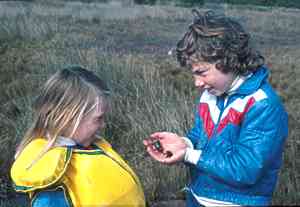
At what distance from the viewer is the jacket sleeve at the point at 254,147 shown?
2.44m

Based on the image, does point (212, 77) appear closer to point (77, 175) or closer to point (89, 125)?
point (89, 125)

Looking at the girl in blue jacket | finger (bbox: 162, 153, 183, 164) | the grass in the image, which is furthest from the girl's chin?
Answer: the grass

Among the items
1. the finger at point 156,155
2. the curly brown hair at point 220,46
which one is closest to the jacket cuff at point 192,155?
the finger at point 156,155

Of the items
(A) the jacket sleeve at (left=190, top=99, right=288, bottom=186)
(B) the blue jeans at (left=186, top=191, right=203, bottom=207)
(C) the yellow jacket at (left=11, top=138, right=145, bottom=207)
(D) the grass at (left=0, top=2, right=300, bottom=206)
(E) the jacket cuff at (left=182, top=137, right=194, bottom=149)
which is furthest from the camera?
(D) the grass at (left=0, top=2, right=300, bottom=206)

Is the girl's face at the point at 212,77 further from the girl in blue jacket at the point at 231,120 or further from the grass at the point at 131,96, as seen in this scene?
the grass at the point at 131,96

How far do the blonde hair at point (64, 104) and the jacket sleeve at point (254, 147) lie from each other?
1.78 ft

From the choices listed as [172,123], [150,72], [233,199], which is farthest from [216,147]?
[150,72]

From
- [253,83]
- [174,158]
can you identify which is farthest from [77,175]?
[253,83]

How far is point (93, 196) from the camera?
7.84ft

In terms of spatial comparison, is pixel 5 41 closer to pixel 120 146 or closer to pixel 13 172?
pixel 120 146

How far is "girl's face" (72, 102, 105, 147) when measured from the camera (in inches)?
98.0

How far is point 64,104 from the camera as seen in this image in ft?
8.11

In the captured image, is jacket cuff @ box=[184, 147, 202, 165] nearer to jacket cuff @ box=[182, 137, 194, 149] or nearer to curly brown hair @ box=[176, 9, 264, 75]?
jacket cuff @ box=[182, 137, 194, 149]

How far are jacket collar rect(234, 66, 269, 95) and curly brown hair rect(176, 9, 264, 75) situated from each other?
29 millimetres
